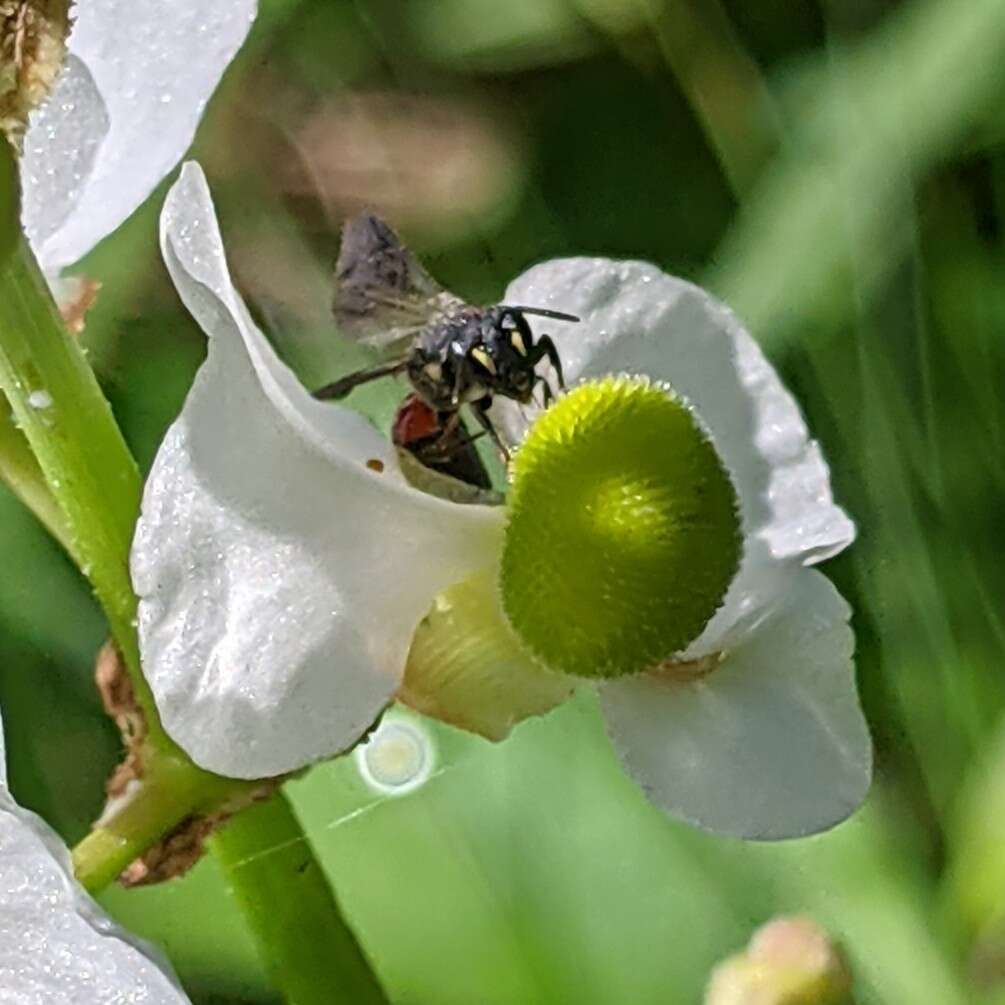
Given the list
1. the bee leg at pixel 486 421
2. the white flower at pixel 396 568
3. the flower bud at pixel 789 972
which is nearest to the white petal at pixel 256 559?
the white flower at pixel 396 568

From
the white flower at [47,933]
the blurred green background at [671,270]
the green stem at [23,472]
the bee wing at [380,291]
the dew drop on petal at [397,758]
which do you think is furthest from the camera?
the blurred green background at [671,270]

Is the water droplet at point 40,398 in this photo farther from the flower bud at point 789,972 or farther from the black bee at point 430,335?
the flower bud at point 789,972

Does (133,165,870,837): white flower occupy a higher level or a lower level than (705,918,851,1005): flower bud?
higher

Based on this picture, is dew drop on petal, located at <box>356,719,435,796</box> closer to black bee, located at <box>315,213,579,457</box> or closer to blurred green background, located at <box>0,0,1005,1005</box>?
blurred green background, located at <box>0,0,1005,1005</box>

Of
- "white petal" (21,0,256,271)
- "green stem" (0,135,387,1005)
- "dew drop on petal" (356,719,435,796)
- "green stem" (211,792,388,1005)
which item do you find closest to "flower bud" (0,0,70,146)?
"green stem" (0,135,387,1005)

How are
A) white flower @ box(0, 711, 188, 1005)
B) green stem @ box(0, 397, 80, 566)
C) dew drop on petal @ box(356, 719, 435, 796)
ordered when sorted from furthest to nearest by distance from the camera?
dew drop on petal @ box(356, 719, 435, 796), green stem @ box(0, 397, 80, 566), white flower @ box(0, 711, 188, 1005)

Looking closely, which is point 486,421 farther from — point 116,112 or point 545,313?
point 116,112

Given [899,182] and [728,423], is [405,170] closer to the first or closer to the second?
[899,182]

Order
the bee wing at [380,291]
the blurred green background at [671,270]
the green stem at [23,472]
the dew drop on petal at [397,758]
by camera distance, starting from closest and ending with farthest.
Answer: the green stem at [23,472]
the bee wing at [380,291]
the dew drop on petal at [397,758]
the blurred green background at [671,270]
